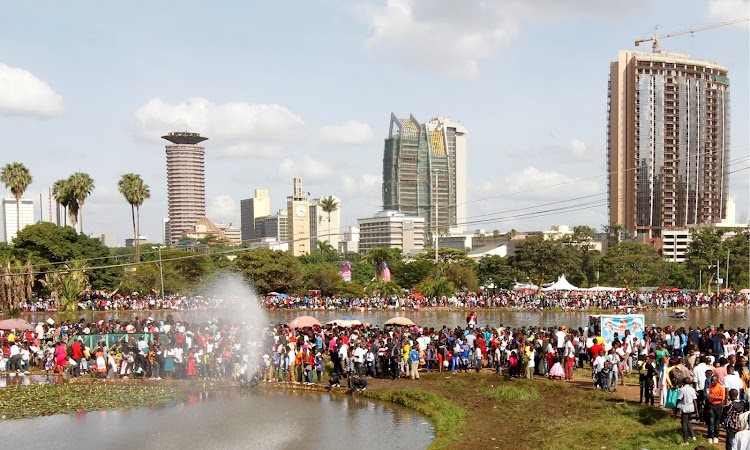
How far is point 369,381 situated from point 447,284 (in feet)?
151

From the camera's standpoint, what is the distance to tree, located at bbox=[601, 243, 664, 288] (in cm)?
7975

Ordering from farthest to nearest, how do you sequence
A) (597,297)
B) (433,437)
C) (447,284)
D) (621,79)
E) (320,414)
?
(621,79)
(447,284)
(597,297)
(320,414)
(433,437)

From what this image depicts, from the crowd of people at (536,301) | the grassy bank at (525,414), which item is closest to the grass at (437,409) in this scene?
the grassy bank at (525,414)

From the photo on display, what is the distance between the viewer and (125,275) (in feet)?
243

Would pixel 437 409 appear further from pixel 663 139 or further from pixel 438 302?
pixel 663 139

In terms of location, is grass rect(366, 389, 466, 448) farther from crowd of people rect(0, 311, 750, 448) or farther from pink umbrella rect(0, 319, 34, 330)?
pink umbrella rect(0, 319, 34, 330)

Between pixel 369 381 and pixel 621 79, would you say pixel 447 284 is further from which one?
pixel 621 79

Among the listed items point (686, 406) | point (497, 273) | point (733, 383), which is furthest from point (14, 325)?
point (497, 273)

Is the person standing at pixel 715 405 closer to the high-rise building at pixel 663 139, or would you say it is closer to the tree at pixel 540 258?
the tree at pixel 540 258

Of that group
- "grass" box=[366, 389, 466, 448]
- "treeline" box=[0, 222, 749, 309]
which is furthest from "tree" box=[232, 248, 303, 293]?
"grass" box=[366, 389, 466, 448]

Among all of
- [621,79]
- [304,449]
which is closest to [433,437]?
[304,449]

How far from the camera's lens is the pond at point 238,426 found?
667 inches

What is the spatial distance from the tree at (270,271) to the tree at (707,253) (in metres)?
46.6

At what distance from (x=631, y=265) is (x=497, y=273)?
15808 millimetres
